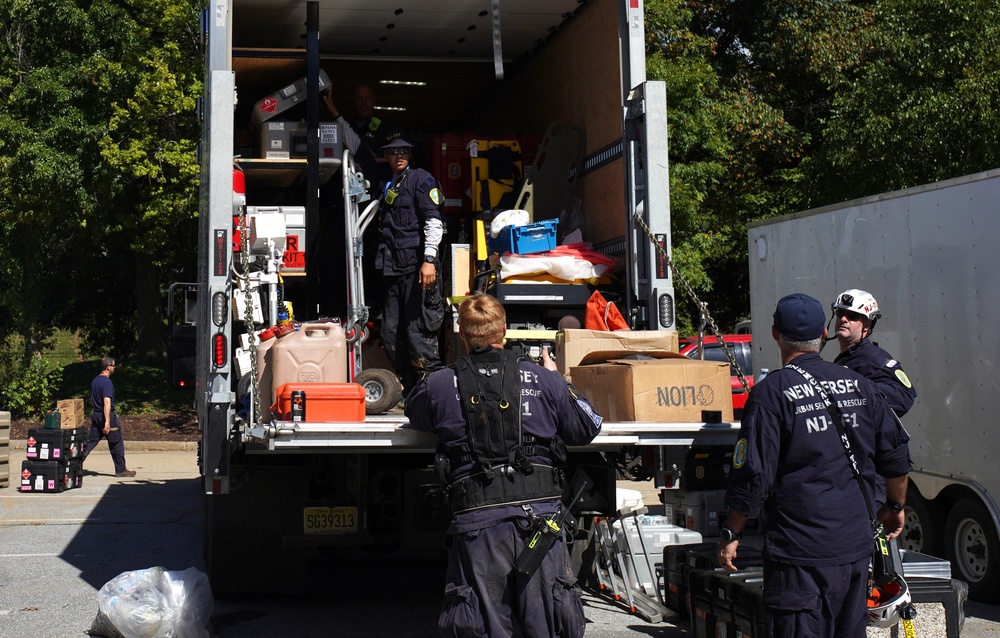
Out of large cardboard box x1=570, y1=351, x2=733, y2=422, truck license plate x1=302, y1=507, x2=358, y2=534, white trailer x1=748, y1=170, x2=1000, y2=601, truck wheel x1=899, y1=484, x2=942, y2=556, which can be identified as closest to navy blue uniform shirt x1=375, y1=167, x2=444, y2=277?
truck license plate x1=302, y1=507, x2=358, y2=534

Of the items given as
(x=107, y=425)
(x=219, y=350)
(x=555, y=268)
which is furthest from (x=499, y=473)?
(x=107, y=425)

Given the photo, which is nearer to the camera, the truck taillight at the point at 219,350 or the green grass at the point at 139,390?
the truck taillight at the point at 219,350

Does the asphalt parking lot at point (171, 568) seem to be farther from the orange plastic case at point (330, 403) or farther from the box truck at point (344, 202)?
the orange plastic case at point (330, 403)

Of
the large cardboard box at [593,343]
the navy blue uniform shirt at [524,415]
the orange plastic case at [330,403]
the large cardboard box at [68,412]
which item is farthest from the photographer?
the large cardboard box at [68,412]

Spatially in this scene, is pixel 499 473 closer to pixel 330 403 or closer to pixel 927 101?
pixel 330 403

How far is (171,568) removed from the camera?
332 inches

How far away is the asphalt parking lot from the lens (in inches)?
260

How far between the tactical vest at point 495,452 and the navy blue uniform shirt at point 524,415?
0.03 metres

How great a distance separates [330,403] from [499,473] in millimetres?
1190

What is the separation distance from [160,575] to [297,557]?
90 cm

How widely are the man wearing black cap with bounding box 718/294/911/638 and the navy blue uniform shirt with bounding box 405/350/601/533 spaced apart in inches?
28.9

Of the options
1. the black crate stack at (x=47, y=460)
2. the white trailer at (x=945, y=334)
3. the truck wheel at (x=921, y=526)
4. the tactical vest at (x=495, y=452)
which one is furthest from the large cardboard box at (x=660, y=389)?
the black crate stack at (x=47, y=460)

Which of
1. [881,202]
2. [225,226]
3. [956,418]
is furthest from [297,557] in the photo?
[881,202]

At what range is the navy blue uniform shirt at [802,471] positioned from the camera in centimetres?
406
